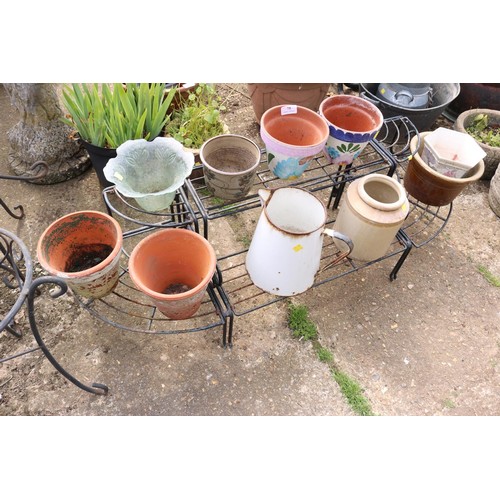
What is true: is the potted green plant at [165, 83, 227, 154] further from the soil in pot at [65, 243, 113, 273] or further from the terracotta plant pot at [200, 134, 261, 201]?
the soil in pot at [65, 243, 113, 273]

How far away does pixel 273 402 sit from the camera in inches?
65.1

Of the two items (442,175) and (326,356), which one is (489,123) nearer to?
(442,175)

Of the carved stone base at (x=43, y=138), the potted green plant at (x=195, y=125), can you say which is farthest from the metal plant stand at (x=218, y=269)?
the carved stone base at (x=43, y=138)

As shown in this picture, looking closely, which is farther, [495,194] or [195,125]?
[495,194]

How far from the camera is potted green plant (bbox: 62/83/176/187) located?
1.88m

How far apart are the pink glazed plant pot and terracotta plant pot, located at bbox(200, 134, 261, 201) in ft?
1.04

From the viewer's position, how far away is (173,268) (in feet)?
5.09

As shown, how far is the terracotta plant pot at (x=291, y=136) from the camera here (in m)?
1.47

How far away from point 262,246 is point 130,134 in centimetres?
98

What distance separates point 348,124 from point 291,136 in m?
0.29

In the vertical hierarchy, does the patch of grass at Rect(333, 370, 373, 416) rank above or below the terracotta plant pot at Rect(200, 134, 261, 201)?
below

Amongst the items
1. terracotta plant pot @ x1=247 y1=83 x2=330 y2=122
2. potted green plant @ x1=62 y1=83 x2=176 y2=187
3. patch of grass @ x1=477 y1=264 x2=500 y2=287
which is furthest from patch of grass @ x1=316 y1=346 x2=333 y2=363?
terracotta plant pot @ x1=247 y1=83 x2=330 y2=122

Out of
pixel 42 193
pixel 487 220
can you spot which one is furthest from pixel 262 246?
pixel 487 220

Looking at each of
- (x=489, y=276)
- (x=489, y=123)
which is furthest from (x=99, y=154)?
(x=489, y=123)
